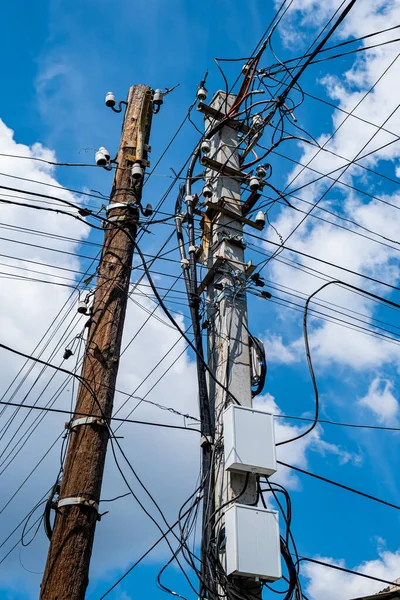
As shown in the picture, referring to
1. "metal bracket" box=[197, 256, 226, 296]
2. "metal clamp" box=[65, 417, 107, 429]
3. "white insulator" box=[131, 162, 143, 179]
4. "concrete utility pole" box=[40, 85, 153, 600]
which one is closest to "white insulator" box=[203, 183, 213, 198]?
"metal bracket" box=[197, 256, 226, 296]

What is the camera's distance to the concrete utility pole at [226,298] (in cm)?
655

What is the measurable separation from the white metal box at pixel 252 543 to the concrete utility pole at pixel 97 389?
1344mm

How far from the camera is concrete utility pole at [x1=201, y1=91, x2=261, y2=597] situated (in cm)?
655

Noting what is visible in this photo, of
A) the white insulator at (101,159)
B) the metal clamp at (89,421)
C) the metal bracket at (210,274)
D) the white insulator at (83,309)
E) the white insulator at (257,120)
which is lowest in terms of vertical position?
the metal clamp at (89,421)

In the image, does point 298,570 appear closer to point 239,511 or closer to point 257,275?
point 239,511

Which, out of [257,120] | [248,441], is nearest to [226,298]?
[248,441]

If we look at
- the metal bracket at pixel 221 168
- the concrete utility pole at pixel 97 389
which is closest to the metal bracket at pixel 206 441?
the concrete utility pole at pixel 97 389

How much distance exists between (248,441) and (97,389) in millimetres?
1618

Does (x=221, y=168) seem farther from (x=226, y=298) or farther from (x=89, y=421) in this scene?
(x=89, y=421)

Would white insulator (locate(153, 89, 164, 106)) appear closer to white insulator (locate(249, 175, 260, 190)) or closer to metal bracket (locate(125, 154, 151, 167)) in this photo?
metal bracket (locate(125, 154, 151, 167))

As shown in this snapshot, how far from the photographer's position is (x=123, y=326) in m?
6.45

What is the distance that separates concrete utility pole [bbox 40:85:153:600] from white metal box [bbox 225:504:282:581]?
134cm

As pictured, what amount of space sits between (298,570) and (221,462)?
1243mm

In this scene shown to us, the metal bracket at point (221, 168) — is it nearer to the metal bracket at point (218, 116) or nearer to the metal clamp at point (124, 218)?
the metal bracket at point (218, 116)
